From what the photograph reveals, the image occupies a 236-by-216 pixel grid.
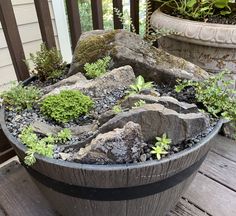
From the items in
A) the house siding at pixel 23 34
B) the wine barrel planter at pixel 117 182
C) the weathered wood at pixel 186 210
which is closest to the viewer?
the wine barrel planter at pixel 117 182

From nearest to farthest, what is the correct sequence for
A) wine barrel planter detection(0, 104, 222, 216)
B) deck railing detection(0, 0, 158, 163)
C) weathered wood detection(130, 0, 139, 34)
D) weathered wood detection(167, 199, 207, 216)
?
1. wine barrel planter detection(0, 104, 222, 216)
2. weathered wood detection(167, 199, 207, 216)
3. deck railing detection(0, 0, 158, 163)
4. weathered wood detection(130, 0, 139, 34)

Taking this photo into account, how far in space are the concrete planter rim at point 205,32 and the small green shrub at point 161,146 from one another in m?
0.69

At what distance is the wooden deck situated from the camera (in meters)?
1.18

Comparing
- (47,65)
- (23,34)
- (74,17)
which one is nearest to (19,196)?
(47,65)

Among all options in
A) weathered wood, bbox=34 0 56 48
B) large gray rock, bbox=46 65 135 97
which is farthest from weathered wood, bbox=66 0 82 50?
large gray rock, bbox=46 65 135 97

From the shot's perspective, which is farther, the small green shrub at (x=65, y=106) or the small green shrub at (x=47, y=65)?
the small green shrub at (x=47, y=65)

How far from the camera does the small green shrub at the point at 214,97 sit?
99 centimetres

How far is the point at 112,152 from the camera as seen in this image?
0.78 m

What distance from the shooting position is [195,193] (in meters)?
1.26

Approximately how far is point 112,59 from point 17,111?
414 millimetres

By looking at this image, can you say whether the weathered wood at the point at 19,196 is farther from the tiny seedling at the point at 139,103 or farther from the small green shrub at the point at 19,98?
the tiny seedling at the point at 139,103

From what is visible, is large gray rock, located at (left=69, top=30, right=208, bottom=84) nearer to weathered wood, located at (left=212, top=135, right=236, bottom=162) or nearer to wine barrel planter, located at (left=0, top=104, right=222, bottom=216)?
wine barrel planter, located at (left=0, top=104, right=222, bottom=216)

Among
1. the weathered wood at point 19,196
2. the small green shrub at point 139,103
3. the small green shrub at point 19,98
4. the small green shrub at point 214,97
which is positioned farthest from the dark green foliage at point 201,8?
the weathered wood at point 19,196

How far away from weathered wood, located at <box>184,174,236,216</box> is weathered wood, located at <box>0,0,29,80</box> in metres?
0.93
